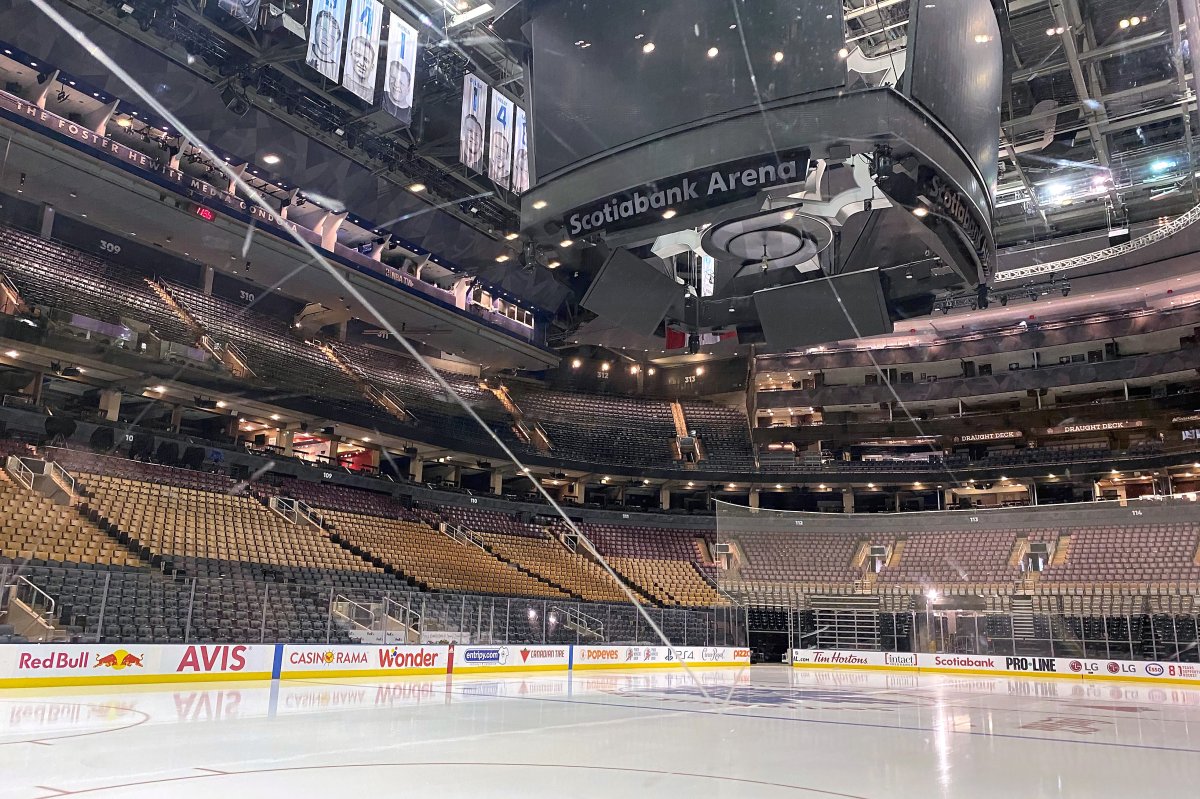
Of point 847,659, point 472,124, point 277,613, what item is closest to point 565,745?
point 277,613

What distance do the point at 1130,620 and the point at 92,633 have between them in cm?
2336

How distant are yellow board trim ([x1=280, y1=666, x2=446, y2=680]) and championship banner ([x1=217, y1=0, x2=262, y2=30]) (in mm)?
11155

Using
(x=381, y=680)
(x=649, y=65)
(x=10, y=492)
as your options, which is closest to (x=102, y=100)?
(x=10, y=492)

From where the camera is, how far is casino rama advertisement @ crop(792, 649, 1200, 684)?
69.3ft

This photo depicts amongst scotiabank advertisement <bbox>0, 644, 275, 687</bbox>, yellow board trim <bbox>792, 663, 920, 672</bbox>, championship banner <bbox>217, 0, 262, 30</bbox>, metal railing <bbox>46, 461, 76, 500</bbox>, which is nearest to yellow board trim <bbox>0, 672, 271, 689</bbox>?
scotiabank advertisement <bbox>0, 644, 275, 687</bbox>

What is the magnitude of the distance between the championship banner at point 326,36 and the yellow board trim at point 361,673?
1061cm

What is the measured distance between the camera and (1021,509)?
3284 cm

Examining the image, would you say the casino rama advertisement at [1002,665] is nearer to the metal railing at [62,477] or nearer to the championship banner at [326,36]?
the metal railing at [62,477]

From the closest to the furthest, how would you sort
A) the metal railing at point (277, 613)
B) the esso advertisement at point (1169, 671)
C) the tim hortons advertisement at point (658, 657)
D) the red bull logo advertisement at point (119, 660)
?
the red bull logo advertisement at point (119, 660), the metal railing at point (277, 613), the esso advertisement at point (1169, 671), the tim hortons advertisement at point (658, 657)

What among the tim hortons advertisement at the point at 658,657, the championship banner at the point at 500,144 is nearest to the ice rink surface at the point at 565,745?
the tim hortons advertisement at the point at 658,657

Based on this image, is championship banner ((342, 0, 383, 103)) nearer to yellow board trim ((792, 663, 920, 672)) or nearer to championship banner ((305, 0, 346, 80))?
championship banner ((305, 0, 346, 80))

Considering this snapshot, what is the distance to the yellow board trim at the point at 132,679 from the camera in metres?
11.3

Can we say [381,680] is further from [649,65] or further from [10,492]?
[649,65]

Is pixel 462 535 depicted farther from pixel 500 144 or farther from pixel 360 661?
pixel 500 144
